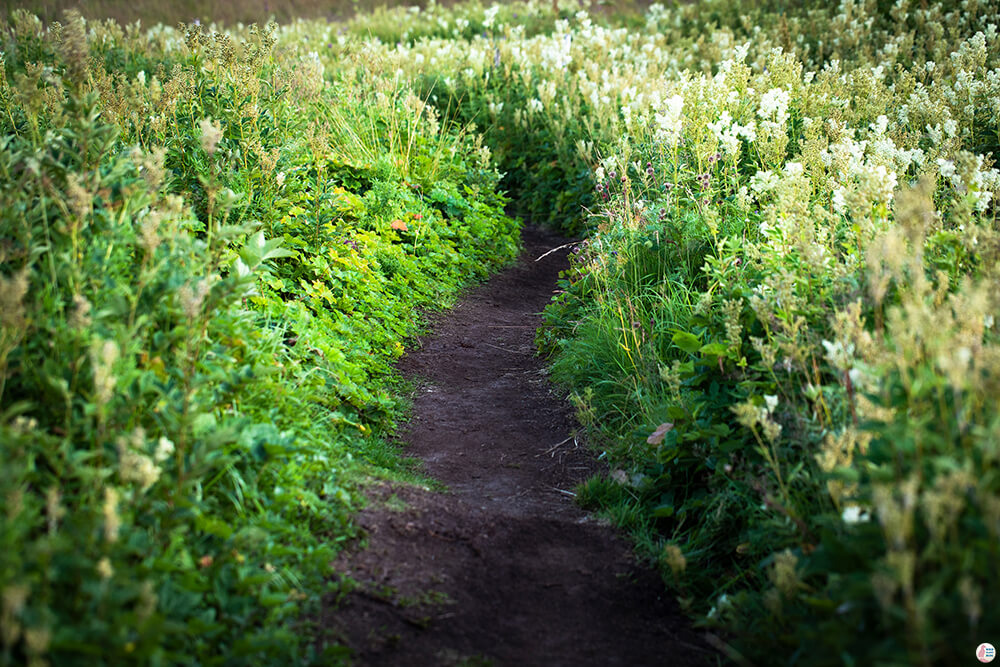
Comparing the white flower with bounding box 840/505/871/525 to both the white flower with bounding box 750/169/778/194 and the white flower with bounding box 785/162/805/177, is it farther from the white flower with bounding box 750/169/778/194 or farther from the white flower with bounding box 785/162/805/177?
the white flower with bounding box 750/169/778/194

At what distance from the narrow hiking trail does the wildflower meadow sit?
145 millimetres

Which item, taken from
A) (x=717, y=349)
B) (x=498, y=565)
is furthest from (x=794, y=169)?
(x=498, y=565)

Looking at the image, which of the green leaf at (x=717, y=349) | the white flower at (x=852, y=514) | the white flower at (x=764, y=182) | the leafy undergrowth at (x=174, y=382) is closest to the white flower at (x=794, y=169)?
the white flower at (x=764, y=182)

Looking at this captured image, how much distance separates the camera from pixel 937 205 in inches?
185

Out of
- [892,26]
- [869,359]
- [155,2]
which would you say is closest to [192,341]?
[869,359]

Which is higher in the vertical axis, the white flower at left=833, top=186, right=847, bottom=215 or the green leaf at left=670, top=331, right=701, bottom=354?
the white flower at left=833, top=186, right=847, bottom=215

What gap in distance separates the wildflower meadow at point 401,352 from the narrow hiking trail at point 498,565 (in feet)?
0.48

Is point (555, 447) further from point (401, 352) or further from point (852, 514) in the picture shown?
point (852, 514)

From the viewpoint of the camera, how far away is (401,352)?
5410 mm

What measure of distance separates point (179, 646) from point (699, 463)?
7.71 ft

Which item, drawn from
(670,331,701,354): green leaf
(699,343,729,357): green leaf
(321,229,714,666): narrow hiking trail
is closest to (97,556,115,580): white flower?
(321,229,714,666): narrow hiking trail

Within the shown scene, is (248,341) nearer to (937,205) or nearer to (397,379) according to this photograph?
(397,379)

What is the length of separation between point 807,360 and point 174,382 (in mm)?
2625

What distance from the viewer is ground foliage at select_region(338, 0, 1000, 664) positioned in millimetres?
1976
